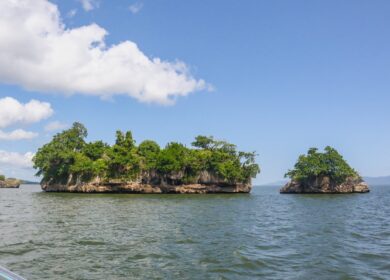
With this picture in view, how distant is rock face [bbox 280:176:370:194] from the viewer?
344 ft

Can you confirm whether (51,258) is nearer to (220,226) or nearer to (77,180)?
(220,226)

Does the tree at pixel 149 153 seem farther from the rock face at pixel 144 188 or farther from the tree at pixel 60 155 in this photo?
the tree at pixel 60 155

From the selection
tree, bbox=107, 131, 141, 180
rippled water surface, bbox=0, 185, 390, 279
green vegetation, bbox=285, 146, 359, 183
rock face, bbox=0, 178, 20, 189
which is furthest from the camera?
Answer: rock face, bbox=0, 178, 20, 189

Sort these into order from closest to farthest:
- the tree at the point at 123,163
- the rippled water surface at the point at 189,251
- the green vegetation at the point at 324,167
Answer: the rippled water surface at the point at 189,251 → the tree at the point at 123,163 → the green vegetation at the point at 324,167

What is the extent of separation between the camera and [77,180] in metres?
88.8

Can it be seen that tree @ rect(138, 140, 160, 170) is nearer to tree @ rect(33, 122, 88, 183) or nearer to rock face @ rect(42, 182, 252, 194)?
rock face @ rect(42, 182, 252, 194)

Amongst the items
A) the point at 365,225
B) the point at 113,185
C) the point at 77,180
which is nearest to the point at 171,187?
the point at 113,185

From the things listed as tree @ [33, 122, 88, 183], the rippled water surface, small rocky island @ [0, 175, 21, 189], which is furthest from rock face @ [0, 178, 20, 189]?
the rippled water surface

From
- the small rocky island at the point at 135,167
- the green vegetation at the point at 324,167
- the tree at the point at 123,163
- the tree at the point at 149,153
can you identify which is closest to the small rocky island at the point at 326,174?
the green vegetation at the point at 324,167

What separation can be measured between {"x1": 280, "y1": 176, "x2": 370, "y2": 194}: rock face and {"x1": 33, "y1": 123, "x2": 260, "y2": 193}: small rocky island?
21.2m

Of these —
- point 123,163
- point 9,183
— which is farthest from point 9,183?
point 123,163

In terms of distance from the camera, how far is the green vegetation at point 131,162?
8700cm

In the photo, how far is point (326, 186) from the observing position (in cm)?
10500

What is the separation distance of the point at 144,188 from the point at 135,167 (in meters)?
5.43
